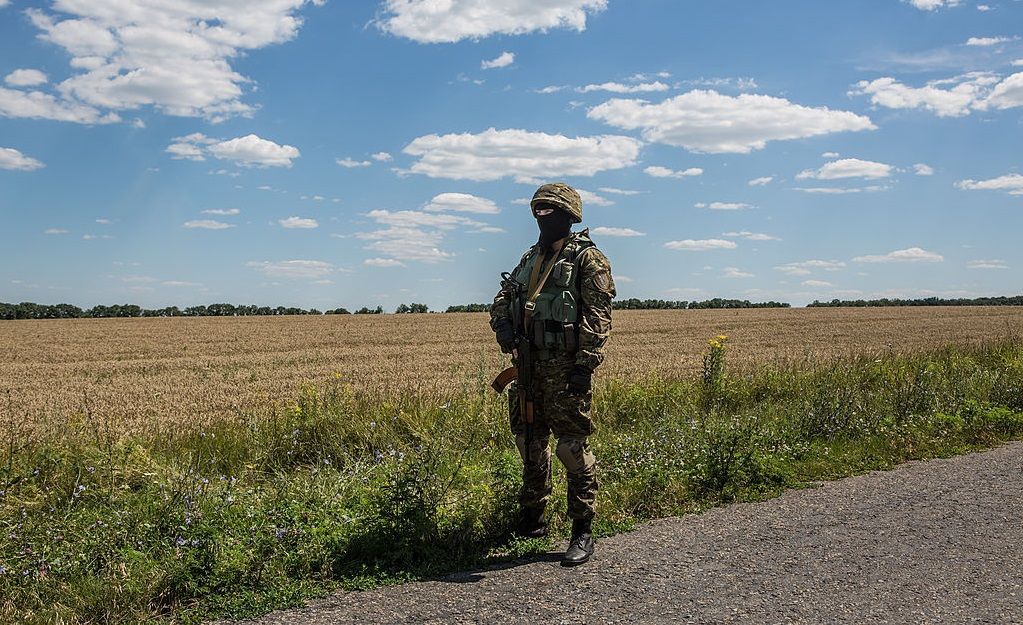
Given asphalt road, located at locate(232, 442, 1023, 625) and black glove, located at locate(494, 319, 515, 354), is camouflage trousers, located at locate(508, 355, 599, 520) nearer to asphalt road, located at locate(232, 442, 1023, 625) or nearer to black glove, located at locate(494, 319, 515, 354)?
black glove, located at locate(494, 319, 515, 354)

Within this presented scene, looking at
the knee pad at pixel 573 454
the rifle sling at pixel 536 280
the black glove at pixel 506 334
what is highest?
the rifle sling at pixel 536 280

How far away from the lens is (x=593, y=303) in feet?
17.0

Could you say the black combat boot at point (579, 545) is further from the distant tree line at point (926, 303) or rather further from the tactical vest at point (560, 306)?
the distant tree line at point (926, 303)

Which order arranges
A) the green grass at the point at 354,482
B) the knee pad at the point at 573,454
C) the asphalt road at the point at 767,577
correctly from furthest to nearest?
the knee pad at the point at 573,454 < the green grass at the point at 354,482 < the asphalt road at the point at 767,577

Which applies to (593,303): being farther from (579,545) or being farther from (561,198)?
(579,545)

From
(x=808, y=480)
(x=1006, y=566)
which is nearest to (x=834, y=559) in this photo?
(x=1006, y=566)

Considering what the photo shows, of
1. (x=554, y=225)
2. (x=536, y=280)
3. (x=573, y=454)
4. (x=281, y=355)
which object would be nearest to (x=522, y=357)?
(x=536, y=280)

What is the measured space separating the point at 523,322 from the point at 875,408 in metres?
6.06

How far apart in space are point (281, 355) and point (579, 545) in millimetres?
21093

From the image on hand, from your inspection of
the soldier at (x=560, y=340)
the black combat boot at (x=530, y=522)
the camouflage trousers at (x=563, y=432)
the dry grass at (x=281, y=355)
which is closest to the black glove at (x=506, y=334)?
the soldier at (x=560, y=340)

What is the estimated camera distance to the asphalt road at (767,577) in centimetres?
408

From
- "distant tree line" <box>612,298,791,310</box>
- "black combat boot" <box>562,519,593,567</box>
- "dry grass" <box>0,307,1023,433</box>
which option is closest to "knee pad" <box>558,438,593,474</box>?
"black combat boot" <box>562,519,593,567</box>

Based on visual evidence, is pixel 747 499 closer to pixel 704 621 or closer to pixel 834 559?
pixel 834 559

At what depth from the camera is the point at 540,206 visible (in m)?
5.41
